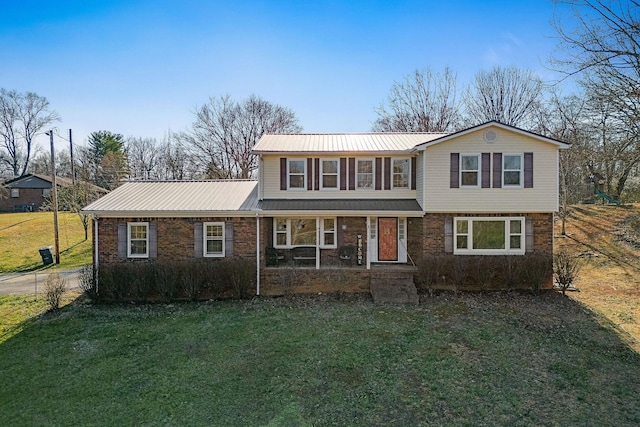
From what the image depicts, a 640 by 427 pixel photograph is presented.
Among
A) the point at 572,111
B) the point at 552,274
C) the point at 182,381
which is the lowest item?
the point at 182,381

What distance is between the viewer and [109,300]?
1325cm

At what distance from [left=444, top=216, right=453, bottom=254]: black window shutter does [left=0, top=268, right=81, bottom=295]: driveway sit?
14.7 metres

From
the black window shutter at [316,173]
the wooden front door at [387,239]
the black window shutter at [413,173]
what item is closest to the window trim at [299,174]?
the black window shutter at [316,173]

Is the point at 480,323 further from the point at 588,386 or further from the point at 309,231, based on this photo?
the point at 309,231

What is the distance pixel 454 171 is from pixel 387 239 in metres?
3.81

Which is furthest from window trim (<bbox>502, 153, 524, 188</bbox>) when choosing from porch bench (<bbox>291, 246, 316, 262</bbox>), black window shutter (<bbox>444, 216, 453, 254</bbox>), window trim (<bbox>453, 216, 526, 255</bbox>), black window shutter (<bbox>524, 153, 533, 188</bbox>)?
porch bench (<bbox>291, 246, 316, 262</bbox>)

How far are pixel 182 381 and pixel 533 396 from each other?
680 centimetres

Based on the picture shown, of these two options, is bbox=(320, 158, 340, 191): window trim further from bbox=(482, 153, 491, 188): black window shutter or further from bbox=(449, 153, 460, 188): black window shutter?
bbox=(482, 153, 491, 188): black window shutter

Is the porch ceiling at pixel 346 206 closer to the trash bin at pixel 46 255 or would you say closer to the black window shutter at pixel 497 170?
the black window shutter at pixel 497 170

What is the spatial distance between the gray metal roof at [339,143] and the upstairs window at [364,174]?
57cm

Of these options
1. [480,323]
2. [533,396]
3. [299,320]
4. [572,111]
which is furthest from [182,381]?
[572,111]

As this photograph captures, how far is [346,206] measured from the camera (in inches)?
560

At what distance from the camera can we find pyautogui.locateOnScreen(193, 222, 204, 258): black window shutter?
1392cm

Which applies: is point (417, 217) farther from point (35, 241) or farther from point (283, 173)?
point (35, 241)
